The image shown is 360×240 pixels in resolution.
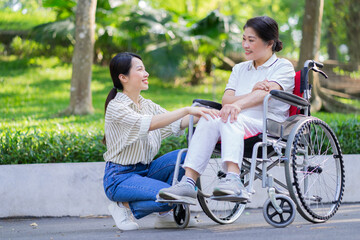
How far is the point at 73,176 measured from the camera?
176 inches

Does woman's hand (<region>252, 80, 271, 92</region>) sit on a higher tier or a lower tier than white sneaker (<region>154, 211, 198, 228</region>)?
higher

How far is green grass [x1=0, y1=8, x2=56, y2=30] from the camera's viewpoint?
13.7 meters

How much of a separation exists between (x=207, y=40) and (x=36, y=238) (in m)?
8.03

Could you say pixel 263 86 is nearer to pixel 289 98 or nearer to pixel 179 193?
pixel 289 98

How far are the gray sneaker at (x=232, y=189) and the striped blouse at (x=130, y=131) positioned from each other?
2.05 feet

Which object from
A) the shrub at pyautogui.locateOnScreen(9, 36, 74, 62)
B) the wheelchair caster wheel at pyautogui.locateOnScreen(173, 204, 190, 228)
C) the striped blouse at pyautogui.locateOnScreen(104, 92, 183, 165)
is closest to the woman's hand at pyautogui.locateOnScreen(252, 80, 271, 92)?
the striped blouse at pyautogui.locateOnScreen(104, 92, 183, 165)

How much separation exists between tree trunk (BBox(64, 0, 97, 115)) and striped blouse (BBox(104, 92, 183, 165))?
12.5ft

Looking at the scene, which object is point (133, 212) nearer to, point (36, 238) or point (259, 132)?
point (36, 238)

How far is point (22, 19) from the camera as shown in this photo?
14117 mm

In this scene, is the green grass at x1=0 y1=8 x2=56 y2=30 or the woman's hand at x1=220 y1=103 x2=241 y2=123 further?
the green grass at x1=0 y1=8 x2=56 y2=30

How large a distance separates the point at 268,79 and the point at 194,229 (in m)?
1.05

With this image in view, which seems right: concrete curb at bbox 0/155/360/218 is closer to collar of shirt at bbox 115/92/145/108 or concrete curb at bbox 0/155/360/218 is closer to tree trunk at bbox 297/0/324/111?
collar of shirt at bbox 115/92/145/108

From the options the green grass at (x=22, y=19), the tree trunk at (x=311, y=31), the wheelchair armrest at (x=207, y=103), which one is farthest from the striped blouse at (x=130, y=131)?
the green grass at (x=22, y=19)

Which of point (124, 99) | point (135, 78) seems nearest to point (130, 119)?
point (124, 99)
